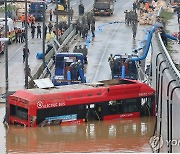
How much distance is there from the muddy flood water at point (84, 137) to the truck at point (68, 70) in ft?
18.4

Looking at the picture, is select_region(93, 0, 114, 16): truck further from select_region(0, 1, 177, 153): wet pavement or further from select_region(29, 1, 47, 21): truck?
select_region(0, 1, 177, 153): wet pavement

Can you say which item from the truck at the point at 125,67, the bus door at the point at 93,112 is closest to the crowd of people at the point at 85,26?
the truck at the point at 125,67

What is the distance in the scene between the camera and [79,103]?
33.2 metres

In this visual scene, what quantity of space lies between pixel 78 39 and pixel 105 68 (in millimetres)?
12640

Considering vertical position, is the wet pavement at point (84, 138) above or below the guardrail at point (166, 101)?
below

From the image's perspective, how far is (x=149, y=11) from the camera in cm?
7425

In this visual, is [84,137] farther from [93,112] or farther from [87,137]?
[93,112]

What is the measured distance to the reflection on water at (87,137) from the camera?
99.1 ft

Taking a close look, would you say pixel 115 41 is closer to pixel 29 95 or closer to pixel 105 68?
pixel 105 68

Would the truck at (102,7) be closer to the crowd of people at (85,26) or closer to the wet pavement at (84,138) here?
the crowd of people at (85,26)

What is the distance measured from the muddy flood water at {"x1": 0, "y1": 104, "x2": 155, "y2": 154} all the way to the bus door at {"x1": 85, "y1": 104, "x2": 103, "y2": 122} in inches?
8.2

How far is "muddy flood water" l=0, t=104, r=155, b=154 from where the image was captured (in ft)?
99.0

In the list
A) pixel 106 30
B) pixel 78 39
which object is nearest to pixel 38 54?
pixel 78 39

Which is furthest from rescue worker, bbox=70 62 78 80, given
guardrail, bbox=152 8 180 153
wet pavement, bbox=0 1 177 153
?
guardrail, bbox=152 8 180 153
